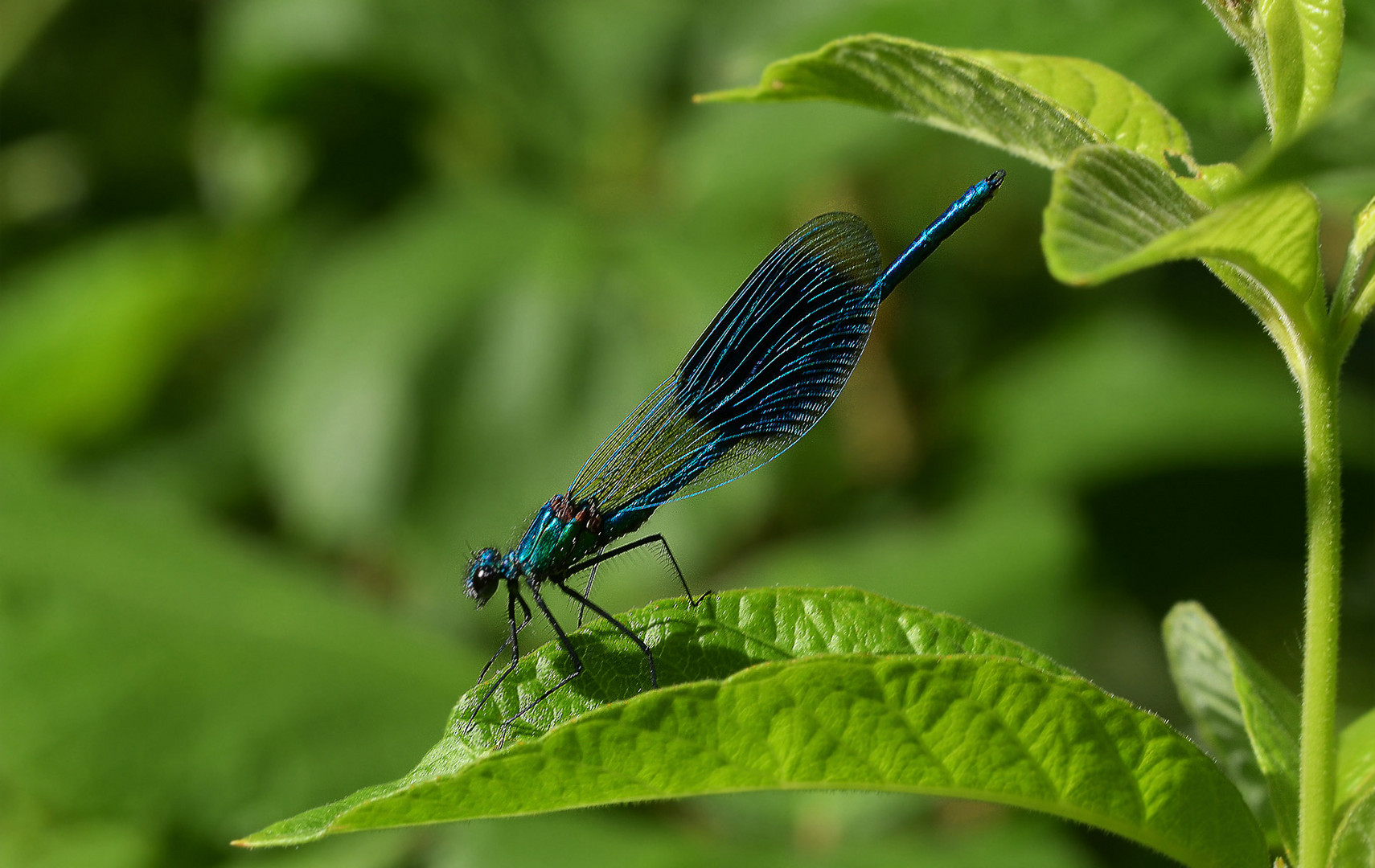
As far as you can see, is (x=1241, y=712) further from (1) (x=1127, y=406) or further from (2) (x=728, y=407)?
(1) (x=1127, y=406)

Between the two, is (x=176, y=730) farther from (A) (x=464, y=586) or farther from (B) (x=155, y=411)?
(B) (x=155, y=411)

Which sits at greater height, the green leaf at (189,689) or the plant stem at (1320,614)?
the green leaf at (189,689)

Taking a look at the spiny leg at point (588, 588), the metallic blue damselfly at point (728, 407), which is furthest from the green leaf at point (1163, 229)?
the spiny leg at point (588, 588)

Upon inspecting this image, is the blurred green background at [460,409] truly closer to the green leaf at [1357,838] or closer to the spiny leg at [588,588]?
the spiny leg at [588,588]

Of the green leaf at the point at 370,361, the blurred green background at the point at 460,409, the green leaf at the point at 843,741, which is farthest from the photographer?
the green leaf at the point at 370,361

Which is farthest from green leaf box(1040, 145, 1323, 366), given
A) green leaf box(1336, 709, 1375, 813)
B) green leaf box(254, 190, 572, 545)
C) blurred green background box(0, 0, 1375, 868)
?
green leaf box(254, 190, 572, 545)

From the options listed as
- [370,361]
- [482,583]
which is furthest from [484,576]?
[370,361]

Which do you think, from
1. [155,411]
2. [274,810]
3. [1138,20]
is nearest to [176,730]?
Answer: [274,810]
